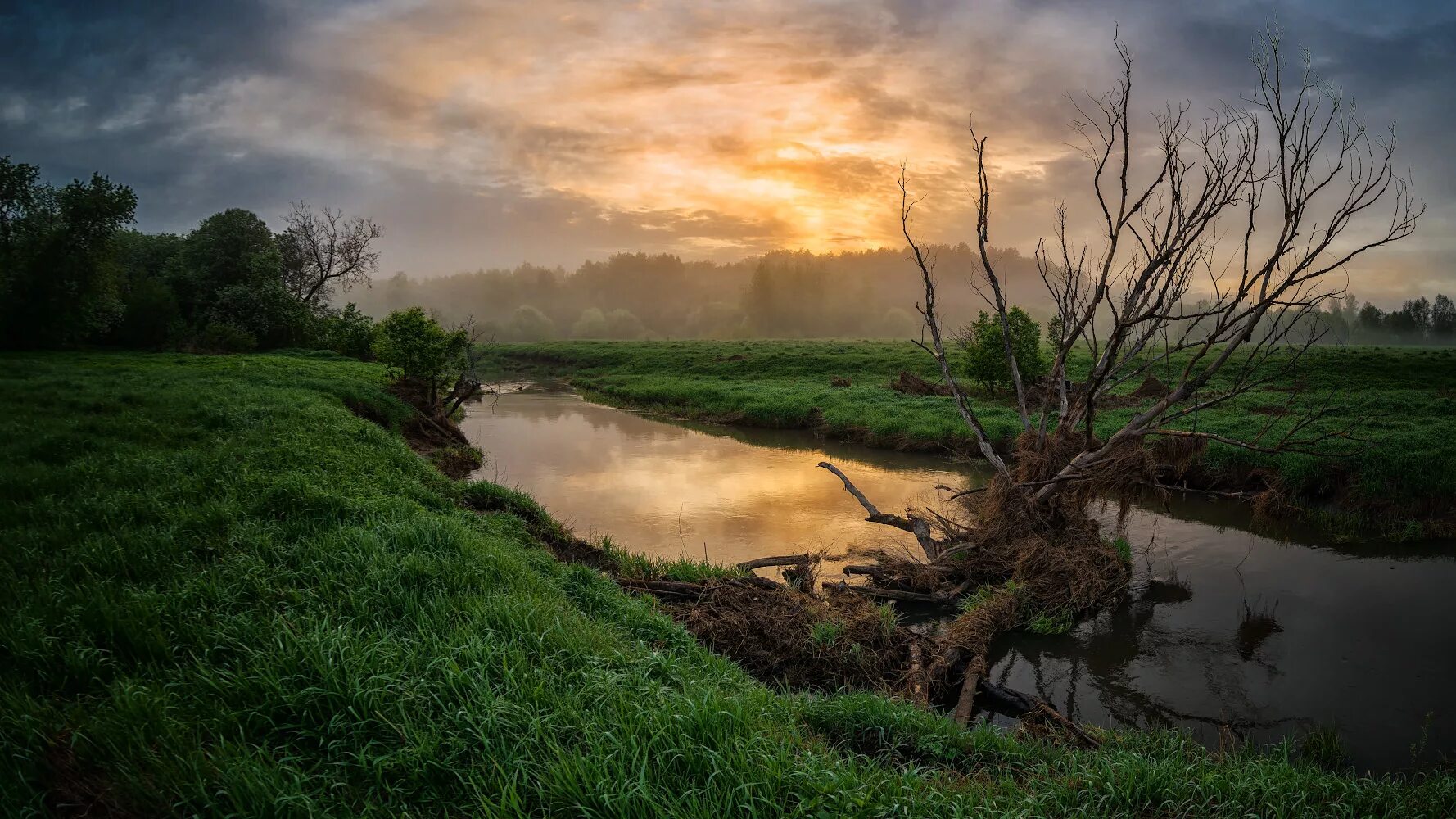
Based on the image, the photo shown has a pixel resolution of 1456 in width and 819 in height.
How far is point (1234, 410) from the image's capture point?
69.1 ft

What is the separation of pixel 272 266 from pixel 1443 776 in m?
48.3

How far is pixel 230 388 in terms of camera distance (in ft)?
53.9

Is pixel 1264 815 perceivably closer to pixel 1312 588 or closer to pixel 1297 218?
pixel 1297 218

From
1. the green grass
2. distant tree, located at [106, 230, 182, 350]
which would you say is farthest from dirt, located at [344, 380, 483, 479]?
distant tree, located at [106, 230, 182, 350]

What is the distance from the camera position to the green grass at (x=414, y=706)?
11.0 ft

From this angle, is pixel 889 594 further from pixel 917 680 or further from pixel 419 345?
pixel 419 345

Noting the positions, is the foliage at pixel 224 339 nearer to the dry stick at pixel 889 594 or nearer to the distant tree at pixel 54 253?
the distant tree at pixel 54 253

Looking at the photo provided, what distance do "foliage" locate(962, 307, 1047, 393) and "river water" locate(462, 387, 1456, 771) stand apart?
9.13 m

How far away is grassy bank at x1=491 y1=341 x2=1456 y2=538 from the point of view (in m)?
12.4

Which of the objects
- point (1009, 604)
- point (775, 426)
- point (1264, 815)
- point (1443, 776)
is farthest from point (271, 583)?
point (775, 426)

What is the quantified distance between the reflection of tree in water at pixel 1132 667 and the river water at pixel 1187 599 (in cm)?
2

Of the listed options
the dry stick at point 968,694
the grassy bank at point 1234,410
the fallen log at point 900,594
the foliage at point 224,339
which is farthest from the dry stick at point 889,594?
the foliage at point 224,339

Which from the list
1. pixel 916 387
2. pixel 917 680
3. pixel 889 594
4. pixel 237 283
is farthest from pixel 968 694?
pixel 237 283

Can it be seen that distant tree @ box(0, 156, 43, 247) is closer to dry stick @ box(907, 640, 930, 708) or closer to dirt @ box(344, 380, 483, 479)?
dirt @ box(344, 380, 483, 479)
